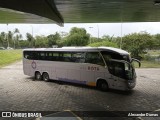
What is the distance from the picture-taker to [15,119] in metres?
9.31

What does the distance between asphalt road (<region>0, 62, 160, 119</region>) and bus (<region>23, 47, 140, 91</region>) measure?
0.75 meters

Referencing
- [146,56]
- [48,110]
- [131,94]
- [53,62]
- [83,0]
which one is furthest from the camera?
[146,56]

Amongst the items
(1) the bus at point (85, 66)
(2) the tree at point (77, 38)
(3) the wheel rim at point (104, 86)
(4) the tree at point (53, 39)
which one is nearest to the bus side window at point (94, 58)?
(1) the bus at point (85, 66)

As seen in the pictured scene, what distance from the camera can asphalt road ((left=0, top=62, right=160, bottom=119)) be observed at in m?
11.2

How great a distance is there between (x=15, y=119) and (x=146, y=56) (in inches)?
1241

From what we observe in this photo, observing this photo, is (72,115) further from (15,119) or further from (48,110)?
(15,119)

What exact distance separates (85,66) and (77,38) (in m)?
24.6

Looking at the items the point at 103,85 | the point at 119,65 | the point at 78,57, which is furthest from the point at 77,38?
the point at 119,65

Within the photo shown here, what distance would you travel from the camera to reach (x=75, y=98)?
43.2ft

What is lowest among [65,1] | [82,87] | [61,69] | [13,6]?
[82,87]

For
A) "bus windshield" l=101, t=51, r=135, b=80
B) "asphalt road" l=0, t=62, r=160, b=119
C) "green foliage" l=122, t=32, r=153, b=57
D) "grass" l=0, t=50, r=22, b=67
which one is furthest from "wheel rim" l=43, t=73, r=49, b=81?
"green foliage" l=122, t=32, r=153, b=57

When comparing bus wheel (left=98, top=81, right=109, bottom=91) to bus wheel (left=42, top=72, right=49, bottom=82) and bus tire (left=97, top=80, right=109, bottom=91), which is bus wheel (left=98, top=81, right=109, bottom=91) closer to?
bus tire (left=97, top=80, right=109, bottom=91)

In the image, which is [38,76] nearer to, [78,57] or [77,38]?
[78,57]

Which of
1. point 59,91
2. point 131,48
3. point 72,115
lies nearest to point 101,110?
point 72,115
